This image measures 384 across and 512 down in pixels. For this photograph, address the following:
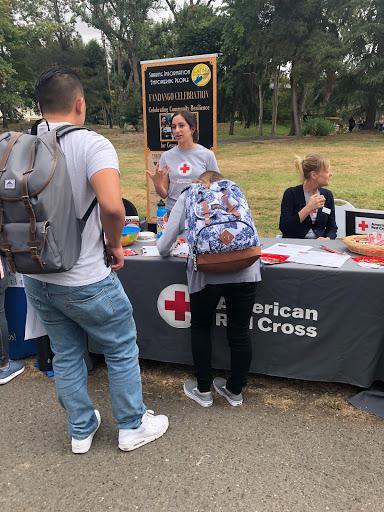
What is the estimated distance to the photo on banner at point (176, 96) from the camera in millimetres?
5012

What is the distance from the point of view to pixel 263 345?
8.77 ft

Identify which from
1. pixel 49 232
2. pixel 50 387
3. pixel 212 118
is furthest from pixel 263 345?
pixel 212 118

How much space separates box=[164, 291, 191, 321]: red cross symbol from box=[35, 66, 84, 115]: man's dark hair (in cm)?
133

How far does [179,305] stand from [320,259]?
2.97 feet

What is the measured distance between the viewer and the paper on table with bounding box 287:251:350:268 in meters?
2.53

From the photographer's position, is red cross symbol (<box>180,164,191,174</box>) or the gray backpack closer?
the gray backpack

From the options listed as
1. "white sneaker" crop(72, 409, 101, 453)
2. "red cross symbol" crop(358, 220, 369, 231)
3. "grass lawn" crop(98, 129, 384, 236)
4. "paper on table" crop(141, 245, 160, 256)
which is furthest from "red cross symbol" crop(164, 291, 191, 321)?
"grass lawn" crop(98, 129, 384, 236)

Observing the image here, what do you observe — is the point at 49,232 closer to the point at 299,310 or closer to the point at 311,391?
the point at 299,310

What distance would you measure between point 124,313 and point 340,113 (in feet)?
140

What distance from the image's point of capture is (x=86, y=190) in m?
1.73

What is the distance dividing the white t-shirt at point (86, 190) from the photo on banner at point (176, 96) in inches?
141

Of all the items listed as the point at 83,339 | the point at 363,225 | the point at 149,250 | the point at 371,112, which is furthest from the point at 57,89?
the point at 371,112

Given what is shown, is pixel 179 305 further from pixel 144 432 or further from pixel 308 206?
pixel 308 206

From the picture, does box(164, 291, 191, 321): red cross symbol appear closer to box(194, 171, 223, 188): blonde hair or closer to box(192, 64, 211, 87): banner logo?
box(194, 171, 223, 188): blonde hair
